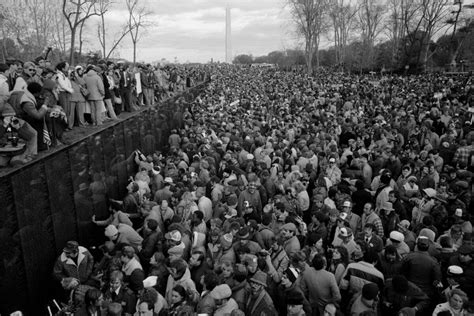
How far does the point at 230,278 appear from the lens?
4.93 m

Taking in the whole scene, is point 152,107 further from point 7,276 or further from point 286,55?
point 286,55

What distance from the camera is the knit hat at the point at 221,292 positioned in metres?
4.42

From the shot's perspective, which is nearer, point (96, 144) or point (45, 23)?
point (96, 144)

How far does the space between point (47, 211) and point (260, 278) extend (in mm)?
4330

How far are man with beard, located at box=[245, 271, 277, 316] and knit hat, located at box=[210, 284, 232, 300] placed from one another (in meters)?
0.31

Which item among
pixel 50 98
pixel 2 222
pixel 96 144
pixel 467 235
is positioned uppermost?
pixel 50 98

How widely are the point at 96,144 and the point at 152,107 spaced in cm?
652

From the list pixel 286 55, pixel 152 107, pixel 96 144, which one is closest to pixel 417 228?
pixel 96 144

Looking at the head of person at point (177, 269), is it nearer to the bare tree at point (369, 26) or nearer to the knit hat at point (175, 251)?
the knit hat at point (175, 251)

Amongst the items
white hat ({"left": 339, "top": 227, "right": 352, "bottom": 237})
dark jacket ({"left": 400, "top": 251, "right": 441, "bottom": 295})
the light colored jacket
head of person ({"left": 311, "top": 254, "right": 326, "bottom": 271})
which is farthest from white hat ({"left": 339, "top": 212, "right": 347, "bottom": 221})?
the light colored jacket

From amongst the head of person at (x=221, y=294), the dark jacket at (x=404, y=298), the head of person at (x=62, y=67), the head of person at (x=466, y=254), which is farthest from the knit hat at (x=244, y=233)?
the head of person at (x=62, y=67)

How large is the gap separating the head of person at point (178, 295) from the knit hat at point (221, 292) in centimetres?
40

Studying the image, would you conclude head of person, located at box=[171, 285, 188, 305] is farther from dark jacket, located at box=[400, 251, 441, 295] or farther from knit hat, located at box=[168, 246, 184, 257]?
dark jacket, located at box=[400, 251, 441, 295]

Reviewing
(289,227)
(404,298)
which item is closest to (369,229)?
(289,227)
